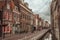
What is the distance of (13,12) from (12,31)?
686 cm

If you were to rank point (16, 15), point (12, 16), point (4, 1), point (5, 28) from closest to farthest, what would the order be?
1. point (5, 28)
2. point (4, 1)
3. point (12, 16)
4. point (16, 15)

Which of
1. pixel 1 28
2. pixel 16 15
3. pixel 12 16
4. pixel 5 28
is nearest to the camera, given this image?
pixel 1 28

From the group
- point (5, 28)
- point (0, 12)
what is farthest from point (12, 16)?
point (0, 12)

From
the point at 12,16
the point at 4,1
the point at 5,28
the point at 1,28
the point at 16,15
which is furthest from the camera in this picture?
the point at 16,15

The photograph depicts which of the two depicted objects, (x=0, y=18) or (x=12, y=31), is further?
(x=12, y=31)

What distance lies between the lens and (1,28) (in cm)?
4212

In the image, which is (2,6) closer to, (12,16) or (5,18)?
(5,18)

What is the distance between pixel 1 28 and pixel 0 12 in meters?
3.58

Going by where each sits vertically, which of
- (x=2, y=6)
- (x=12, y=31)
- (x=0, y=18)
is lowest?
(x=12, y=31)

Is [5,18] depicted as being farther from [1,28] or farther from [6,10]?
[1,28]

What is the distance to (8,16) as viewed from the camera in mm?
51844

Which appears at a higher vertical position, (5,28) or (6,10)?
(6,10)

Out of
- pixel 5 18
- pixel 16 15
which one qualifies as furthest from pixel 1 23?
pixel 16 15

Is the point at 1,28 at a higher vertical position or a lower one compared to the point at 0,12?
lower
